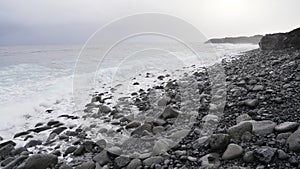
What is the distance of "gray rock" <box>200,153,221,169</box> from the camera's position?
3.22 metres

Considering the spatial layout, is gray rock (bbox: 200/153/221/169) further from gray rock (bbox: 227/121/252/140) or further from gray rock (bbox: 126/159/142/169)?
gray rock (bbox: 126/159/142/169)

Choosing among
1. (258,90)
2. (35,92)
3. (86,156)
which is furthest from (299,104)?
(35,92)

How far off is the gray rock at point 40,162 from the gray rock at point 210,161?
7.79 feet

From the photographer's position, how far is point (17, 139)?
5.58 meters

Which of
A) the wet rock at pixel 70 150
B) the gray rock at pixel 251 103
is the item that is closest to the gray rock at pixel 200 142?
the gray rock at pixel 251 103

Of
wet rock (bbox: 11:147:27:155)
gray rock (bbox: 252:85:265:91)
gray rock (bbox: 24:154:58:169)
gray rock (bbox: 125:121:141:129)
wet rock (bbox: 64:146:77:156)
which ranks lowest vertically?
wet rock (bbox: 11:147:27:155)

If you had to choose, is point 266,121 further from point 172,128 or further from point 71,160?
point 71,160

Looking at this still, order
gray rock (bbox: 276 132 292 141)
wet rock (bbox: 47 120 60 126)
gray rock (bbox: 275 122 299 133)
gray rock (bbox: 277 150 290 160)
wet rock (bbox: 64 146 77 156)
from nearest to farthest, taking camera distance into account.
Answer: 1. gray rock (bbox: 277 150 290 160)
2. gray rock (bbox: 276 132 292 141)
3. gray rock (bbox: 275 122 299 133)
4. wet rock (bbox: 64 146 77 156)
5. wet rock (bbox: 47 120 60 126)

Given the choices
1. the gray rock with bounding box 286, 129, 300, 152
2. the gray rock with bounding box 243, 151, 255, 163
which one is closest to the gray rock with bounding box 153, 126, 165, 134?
the gray rock with bounding box 243, 151, 255, 163

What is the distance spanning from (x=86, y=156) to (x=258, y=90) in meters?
4.11

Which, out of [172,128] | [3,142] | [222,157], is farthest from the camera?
[3,142]

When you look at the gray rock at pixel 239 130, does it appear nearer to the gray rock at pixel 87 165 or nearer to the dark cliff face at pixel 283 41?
the gray rock at pixel 87 165

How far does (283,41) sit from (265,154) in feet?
49.5

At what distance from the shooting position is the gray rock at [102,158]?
3.95m
